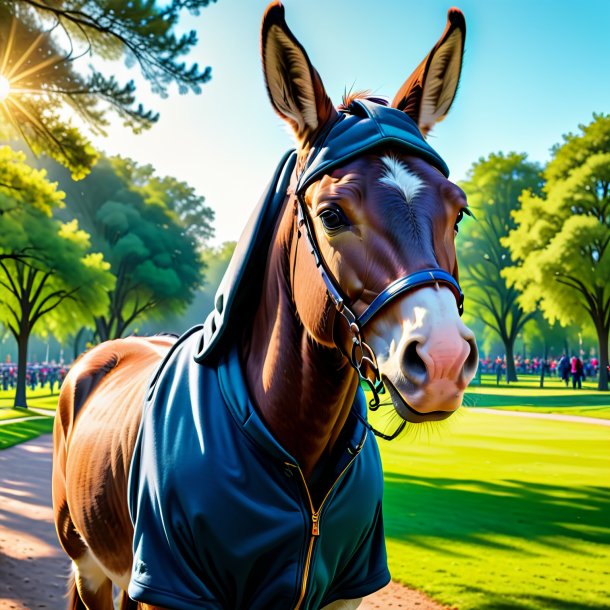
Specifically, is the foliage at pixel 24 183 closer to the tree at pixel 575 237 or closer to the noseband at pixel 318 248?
the noseband at pixel 318 248

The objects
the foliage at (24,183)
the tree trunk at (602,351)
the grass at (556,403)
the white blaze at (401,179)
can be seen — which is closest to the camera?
the white blaze at (401,179)

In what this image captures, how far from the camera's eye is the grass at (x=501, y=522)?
216 inches

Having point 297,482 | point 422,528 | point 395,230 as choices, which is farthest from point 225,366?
point 422,528

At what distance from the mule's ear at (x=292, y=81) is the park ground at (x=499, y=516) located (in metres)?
1.05

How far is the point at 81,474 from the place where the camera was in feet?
9.75

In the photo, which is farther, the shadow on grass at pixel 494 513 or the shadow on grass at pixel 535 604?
the shadow on grass at pixel 494 513

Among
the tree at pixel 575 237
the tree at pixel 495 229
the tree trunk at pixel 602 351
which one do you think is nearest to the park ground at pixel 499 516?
the tree trunk at pixel 602 351

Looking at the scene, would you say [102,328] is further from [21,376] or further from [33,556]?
[33,556]

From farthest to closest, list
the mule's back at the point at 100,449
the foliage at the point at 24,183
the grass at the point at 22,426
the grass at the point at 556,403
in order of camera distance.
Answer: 1. the grass at the point at 556,403
2. the grass at the point at 22,426
3. the foliage at the point at 24,183
4. the mule's back at the point at 100,449

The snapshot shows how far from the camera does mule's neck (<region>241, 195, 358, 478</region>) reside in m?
1.99

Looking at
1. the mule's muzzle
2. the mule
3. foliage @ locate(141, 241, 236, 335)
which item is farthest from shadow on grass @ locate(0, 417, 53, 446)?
foliage @ locate(141, 241, 236, 335)

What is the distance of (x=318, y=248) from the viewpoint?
1.88 meters

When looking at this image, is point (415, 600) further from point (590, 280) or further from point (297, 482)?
point (590, 280)

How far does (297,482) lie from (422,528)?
615 cm
